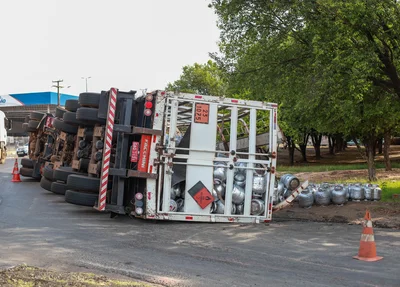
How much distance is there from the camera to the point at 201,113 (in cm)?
966

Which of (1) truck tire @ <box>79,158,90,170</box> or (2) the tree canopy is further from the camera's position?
(2) the tree canopy

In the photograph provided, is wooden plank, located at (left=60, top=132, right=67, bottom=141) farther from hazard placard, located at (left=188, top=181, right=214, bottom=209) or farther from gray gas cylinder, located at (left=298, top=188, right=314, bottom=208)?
gray gas cylinder, located at (left=298, top=188, right=314, bottom=208)

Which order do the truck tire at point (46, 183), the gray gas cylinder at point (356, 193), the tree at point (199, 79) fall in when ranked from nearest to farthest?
1. the gray gas cylinder at point (356, 193)
2. the truck tire at point (46, 183)
3. the tree at point (199, 79)

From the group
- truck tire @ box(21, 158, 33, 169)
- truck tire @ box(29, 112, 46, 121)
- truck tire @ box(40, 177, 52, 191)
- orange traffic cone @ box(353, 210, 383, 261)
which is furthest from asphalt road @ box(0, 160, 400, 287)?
truck tire @ box(29, 112, 46, 121)

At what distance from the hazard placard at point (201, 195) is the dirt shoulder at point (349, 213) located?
1949 millimetres

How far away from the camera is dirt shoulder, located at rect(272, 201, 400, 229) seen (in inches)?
412

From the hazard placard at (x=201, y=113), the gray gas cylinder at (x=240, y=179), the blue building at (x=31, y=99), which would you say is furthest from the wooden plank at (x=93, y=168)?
the blue building at (x=31, y=99)

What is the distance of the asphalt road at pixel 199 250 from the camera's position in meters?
6.13

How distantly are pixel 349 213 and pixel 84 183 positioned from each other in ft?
19.0

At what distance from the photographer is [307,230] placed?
9.49m

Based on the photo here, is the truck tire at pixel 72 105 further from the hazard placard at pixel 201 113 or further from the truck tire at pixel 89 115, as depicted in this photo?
the hazard placard at pixel 201 113

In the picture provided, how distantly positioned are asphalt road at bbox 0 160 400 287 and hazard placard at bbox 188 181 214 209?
45 cm

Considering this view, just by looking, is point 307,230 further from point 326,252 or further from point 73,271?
point 73,271

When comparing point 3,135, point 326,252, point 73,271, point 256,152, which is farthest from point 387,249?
point 3,135
